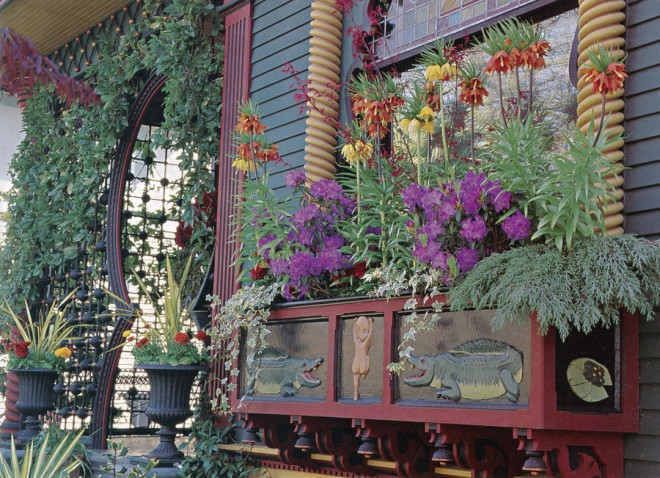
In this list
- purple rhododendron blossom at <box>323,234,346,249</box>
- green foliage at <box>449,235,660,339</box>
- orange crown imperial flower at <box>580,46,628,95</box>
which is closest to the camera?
green foliage at <box>449,235,660,339</box>

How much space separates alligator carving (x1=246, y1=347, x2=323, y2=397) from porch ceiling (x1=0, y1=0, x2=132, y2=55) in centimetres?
452

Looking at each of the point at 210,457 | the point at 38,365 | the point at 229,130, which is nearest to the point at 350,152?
the point at 229,130

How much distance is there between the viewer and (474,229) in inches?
150

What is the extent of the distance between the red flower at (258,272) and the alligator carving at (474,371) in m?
1.38

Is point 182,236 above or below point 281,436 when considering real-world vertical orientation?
above

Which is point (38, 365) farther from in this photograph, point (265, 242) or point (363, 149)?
point (363, 149)

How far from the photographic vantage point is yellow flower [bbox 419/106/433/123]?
4.25 m

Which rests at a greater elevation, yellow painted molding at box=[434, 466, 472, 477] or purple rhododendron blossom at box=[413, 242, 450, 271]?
→ purple rhododendron blossom at box=[413, 242, 450, 271]

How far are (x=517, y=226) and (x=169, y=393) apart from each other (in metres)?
3.07

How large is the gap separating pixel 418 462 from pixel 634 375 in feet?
4.41

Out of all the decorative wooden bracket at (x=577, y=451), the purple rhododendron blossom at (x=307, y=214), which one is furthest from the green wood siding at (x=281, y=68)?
the decorative wooden bracket at (x=577, y=451)

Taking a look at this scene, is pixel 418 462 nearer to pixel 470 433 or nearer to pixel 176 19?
pixel 470 433

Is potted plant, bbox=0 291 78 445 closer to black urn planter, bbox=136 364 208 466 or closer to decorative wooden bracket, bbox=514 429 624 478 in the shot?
black urn planter, bbox=136 364 208 466

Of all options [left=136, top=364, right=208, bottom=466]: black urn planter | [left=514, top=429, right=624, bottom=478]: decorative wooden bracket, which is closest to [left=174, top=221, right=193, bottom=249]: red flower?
[left=136, top=364, right=208, bottom=466]: black urn planter
